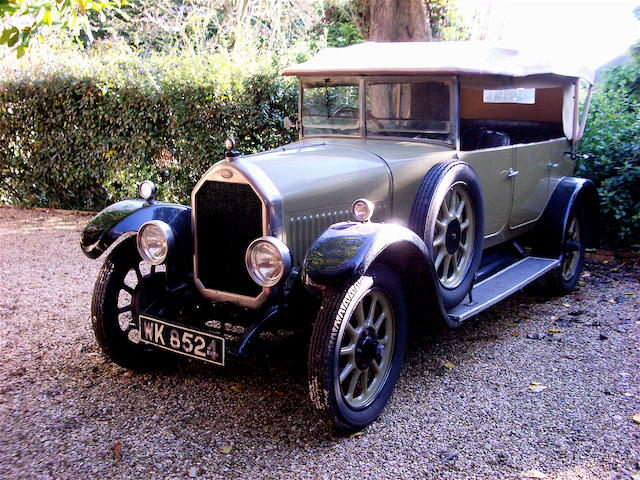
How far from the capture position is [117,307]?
379 cm

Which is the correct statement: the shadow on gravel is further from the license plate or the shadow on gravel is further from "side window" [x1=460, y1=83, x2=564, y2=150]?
"side window" [x1=460, y1=83, x2=564, y2=150]

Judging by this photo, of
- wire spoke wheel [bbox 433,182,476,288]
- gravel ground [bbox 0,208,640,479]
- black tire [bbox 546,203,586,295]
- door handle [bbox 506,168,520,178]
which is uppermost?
door handle [bbox 506,168,520,178]

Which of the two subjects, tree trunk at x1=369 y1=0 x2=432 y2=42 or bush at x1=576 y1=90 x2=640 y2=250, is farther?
tree trunk at x1=369 y1=0 x2=432 y2=42

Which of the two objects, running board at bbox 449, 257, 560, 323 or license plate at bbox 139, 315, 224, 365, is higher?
license plate at bbox 139, 315, 224, 365

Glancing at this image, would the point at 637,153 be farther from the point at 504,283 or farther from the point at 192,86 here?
the point at 192,86

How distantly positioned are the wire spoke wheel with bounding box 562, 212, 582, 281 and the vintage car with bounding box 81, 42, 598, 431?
11.4 inches

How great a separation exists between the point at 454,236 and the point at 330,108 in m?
1.41

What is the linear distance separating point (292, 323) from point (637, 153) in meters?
4.64

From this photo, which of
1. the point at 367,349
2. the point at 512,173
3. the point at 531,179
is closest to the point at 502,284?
the point at 512,173

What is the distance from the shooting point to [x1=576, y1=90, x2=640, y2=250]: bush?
621 cm

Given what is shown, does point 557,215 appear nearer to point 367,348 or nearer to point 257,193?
point 367,348

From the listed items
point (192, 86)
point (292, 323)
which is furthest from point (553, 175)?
point (192, 86)

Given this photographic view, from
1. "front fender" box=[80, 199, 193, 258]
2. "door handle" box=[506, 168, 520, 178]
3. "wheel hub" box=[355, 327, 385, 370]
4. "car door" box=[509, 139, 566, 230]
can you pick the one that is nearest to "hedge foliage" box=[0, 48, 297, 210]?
"car door" box=[509, 139, 566, 230]

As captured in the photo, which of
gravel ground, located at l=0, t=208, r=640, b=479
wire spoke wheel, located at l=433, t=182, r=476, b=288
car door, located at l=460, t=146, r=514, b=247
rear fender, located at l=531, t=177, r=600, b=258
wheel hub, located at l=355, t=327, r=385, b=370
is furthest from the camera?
rear fender, located at l=531, t=177, r=600, b=258
